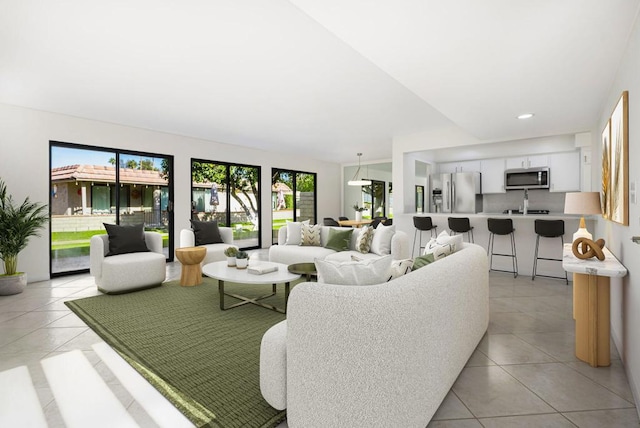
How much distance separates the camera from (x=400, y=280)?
63.0 inches

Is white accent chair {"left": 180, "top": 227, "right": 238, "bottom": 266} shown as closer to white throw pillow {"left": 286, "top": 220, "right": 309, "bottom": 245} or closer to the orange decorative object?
white throw pillow {"left": 286, "top": 220, "right": 309, "bottom": 245}

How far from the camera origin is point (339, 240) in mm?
5090

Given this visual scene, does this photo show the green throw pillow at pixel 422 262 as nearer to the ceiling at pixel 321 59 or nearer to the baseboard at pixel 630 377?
the baseboard at pixel 630 377

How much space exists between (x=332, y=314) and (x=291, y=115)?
13.8 ft

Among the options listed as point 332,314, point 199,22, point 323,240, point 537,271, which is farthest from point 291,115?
point 537,271

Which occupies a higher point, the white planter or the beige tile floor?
the white planter

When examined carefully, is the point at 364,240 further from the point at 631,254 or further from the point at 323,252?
the point at 631,254

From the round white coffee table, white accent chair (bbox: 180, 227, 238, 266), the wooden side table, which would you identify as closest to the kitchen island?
the round white coffee table

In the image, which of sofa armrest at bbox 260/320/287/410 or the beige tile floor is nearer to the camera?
sofa armrest at bbox 260/320/287/410

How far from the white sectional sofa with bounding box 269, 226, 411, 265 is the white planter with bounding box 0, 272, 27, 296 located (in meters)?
3.33

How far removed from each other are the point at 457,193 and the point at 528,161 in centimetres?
156

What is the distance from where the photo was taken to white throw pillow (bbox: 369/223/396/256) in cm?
461

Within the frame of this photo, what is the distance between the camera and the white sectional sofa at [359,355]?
1333 mm

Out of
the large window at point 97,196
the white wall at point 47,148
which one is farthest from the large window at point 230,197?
the large window at point 97,196
